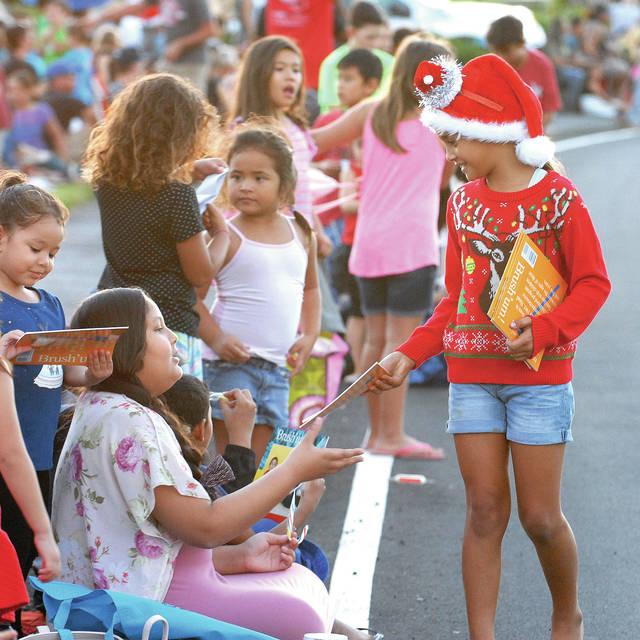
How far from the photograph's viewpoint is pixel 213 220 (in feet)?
16.4

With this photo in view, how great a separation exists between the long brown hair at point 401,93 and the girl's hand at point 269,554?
3.02 meters

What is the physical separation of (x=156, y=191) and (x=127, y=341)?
1.18 m

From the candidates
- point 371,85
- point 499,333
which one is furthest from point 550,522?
point 371,85

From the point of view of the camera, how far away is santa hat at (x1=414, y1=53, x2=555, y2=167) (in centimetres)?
380

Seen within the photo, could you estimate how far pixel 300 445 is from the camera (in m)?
3.36

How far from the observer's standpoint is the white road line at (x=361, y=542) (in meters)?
4.41

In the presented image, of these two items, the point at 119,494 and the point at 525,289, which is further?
the point at 525,289

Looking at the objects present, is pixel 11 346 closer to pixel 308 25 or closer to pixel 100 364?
pixel 100 364

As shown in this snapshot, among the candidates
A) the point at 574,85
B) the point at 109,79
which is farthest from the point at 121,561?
the point at 574,85

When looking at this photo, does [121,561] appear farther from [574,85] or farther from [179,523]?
[574,85]

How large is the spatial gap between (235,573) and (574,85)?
85.3ft

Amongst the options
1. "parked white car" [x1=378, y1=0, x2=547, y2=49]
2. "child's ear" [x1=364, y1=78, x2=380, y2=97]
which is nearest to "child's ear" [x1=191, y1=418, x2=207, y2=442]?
"child's ear" [x1=364, y1=78, x2=380, y2=97]

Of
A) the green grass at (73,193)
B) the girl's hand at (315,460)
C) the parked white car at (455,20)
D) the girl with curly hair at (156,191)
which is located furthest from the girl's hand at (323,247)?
the parked white car at (455,20)

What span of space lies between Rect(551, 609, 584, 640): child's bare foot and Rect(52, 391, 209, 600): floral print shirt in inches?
47.5
